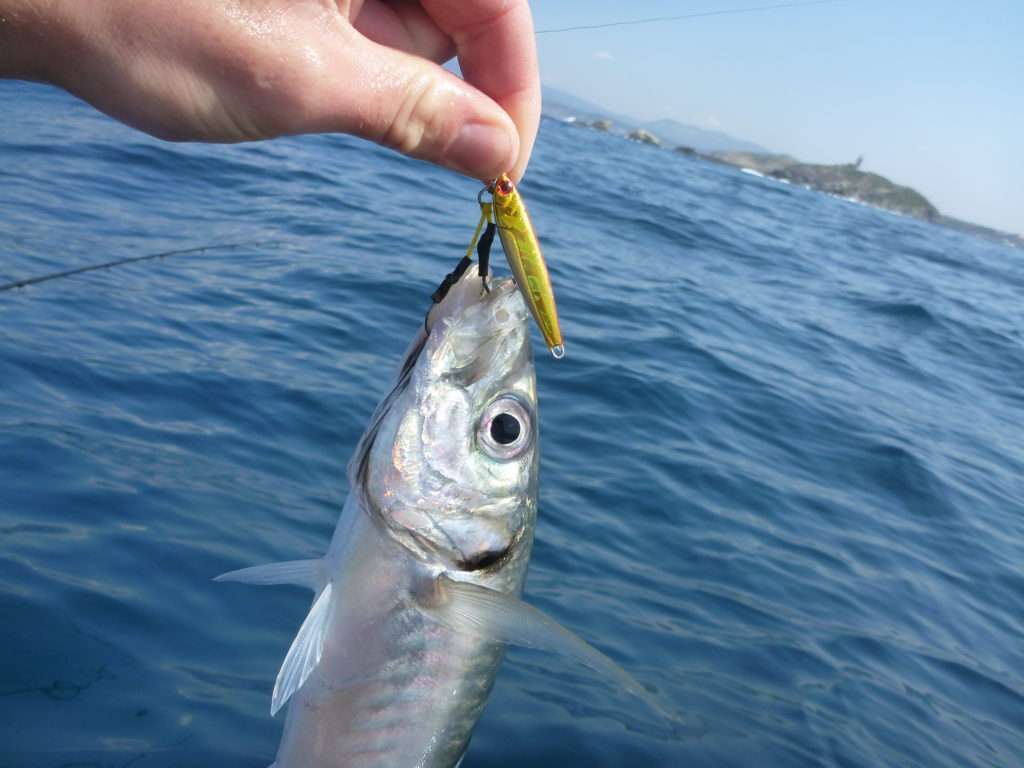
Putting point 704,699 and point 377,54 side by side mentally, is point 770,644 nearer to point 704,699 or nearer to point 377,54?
point 704,699

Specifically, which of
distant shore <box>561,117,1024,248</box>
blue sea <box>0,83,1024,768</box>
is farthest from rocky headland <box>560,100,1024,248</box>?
blue sea <box>0,83,1024,768</box>

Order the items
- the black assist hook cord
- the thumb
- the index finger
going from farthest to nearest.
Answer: the index finger < the black assist hook cord < the thumb

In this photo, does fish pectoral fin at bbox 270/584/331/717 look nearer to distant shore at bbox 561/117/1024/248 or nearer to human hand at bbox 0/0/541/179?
human hand at bbox 0/0/541/179

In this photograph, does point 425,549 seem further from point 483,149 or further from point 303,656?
point 483,149

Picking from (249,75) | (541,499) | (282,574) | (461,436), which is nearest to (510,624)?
(461,436)

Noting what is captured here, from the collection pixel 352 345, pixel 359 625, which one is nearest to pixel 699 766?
pixel 359 625
